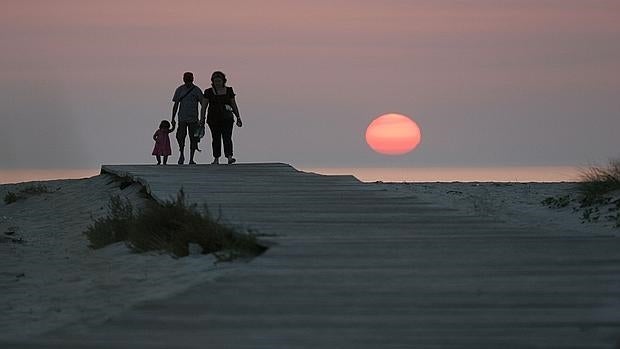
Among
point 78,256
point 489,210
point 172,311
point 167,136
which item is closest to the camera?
point 172,311

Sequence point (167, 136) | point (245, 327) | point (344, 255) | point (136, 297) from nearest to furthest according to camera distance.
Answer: point (245, 327) → point (136, 297) → point (344, 255) → point (167, 136)

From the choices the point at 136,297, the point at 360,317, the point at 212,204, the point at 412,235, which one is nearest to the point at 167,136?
the point at 212,204

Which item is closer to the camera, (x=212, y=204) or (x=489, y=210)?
(x=212, y=204)

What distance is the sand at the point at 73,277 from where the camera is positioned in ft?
25.9

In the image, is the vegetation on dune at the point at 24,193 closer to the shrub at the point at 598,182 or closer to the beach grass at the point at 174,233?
the beach grass at the point at 174,233

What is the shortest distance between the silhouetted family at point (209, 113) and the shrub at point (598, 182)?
5.87 metres

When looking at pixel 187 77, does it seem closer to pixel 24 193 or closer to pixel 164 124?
pixel 164 124

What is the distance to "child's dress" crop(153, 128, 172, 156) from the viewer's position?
24.2m

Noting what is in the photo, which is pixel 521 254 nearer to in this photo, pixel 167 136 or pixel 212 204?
A: pixel 212 204

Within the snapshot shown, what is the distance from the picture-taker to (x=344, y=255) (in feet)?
29.9

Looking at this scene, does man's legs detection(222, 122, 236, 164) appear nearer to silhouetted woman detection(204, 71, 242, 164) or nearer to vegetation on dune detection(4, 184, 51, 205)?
silhouetted woman detection(204, 71, 242, 164)

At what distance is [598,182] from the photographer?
688 inches

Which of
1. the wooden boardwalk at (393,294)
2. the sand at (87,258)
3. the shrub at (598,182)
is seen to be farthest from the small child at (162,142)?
the wooden boardwalk at (393,294)

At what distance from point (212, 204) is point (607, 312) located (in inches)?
259
